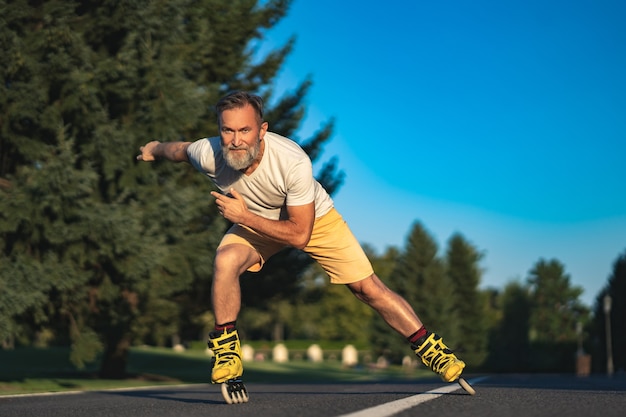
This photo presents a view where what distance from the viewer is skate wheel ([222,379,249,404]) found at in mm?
5105

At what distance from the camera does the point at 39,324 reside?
1508 cm

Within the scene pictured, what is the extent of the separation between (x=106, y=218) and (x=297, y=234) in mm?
8504

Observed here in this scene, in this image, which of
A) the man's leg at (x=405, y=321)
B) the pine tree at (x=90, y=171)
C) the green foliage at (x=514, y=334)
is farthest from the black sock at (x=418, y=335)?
the green foliage at (x=514, y=334)

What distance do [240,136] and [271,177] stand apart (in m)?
0.35

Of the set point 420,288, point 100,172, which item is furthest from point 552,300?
point 100,172

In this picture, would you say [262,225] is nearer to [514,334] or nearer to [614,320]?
[614,320]

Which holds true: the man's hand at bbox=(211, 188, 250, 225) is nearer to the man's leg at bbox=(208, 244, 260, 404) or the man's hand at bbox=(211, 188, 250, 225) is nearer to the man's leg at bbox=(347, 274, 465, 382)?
the man's leg at bbox=(208, 244, 260, 404)

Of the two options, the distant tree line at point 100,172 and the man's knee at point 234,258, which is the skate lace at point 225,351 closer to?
the man's knee at point 234,258

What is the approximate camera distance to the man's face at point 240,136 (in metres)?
5.14

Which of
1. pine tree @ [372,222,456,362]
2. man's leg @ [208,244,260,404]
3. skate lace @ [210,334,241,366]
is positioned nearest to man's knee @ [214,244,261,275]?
man's leg @ [208,244,260,404]

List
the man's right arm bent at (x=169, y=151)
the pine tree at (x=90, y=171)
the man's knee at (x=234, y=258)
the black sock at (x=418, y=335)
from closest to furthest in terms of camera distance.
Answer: the man's knee at (x=234, y=258)
the black sock at (x=418, y=335)
the man's right arm bent at (x=169, y=151)
the pine tree at (x=90, y=171)

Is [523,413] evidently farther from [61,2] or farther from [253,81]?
[253,81]

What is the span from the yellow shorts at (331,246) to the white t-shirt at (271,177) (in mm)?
128

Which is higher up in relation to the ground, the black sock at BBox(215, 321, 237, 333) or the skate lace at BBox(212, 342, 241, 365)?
the black sock at BBox(215, 321, 237, 333)
